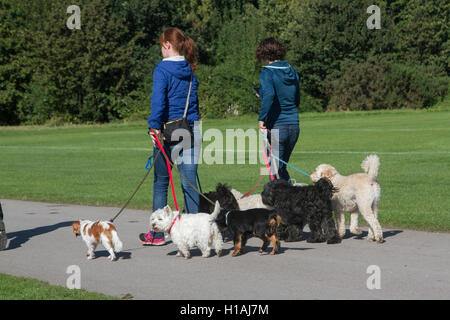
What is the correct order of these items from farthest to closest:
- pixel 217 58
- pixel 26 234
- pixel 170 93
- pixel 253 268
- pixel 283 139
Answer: pixel 217 58 < pixel 26 234 < pixel 283 139 < pixel 170 93 < pixel 253 268


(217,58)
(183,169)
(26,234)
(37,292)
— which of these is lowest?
(26,234)

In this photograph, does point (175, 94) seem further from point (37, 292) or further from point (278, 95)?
point (37, 292)

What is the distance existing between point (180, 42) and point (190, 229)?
217 centimetres

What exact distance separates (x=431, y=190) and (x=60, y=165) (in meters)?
12.7

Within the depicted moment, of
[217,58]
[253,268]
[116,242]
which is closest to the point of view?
[253,268]

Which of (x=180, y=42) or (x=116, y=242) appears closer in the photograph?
(x=116, y=242)

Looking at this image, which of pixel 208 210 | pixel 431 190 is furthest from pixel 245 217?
pixel 431 190

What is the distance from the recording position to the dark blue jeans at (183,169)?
810 centimetres

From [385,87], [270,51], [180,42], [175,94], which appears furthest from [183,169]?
[385,87]

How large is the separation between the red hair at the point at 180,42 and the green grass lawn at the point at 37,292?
3120 millimetres

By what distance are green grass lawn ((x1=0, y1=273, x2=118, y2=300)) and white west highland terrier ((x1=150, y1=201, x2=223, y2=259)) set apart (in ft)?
5.21

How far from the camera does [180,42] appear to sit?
7.97 metres

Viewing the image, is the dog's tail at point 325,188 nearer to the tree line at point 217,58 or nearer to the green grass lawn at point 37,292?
the green grass lawn at point 37,292

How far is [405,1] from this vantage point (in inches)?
3189
